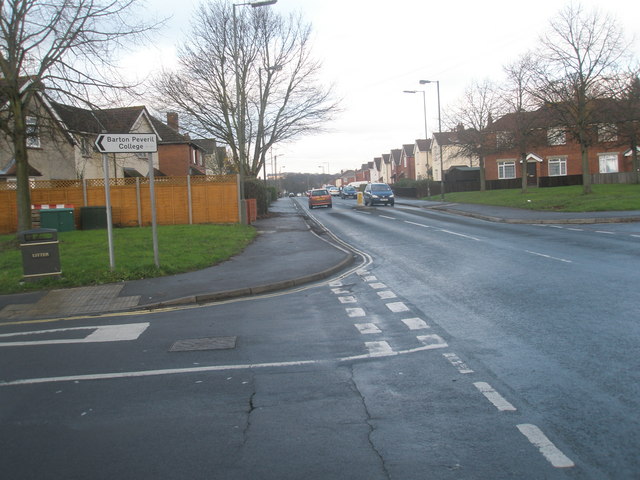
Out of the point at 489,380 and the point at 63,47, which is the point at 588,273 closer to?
the point at 489,380

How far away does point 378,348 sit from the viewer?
20.4ft

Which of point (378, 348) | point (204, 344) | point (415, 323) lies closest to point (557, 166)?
point (415, 323)

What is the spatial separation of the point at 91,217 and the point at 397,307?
19.0m

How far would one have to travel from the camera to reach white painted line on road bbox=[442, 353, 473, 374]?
5.28m

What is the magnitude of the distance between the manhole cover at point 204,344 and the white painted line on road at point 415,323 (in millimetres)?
2310

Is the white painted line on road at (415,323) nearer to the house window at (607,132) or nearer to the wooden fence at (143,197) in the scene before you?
the wooden fence at (143,197)

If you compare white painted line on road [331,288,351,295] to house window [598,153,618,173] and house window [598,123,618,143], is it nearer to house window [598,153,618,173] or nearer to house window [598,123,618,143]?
house window [598,123,618,143]

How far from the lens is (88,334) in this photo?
756 cm

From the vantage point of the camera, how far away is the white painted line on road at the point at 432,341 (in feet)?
20.3

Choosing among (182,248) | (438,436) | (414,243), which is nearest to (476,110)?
(414,243)

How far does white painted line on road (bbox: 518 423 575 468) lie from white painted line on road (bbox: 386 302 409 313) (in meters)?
4.20

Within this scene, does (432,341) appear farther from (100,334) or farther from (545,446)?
(100,334)

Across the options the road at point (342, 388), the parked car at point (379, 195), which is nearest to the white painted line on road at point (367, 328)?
the road at point (342, 388)

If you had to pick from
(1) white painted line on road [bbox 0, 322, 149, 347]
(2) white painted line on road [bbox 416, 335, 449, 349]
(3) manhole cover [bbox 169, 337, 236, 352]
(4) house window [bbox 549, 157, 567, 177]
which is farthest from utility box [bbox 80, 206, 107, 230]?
(4) house window [bbox 549, 157, 567, 177]
